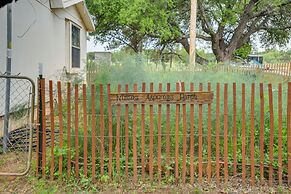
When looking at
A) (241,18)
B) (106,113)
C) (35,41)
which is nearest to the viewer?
(106,113)

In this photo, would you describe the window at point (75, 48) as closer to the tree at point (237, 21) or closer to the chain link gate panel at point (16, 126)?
the chain link gate panel at point (16, 126)

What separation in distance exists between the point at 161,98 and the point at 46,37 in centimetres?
495

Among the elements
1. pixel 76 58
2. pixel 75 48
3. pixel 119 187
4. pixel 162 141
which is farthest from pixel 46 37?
pixel 119 187

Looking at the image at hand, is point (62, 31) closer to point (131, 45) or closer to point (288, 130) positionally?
point (288, 130)

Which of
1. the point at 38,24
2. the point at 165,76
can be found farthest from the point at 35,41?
the point at 165,76

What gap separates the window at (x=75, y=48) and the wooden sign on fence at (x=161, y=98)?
21.6 ft

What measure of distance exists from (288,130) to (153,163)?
1.73 meters

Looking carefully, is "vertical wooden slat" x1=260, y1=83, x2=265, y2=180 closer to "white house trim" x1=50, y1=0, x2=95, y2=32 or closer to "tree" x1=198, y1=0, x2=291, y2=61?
"white house trim" x1=50, y1=0, x2=95, y2=32

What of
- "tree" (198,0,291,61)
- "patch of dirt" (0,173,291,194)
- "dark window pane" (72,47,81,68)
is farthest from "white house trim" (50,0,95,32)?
"tree" (198,0,291,61)

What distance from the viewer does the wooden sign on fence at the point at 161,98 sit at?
3781mm

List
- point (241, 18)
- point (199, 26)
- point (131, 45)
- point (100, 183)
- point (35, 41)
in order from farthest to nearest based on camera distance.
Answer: point (131, 45) < point (199, 26) < point (241, 18) < point (35, 41) < point (100, 183)

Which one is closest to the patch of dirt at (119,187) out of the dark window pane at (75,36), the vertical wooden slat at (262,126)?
the vertical wooden slat at (262,126)

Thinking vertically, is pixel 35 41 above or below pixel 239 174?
above

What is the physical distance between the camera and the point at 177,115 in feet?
12.5
